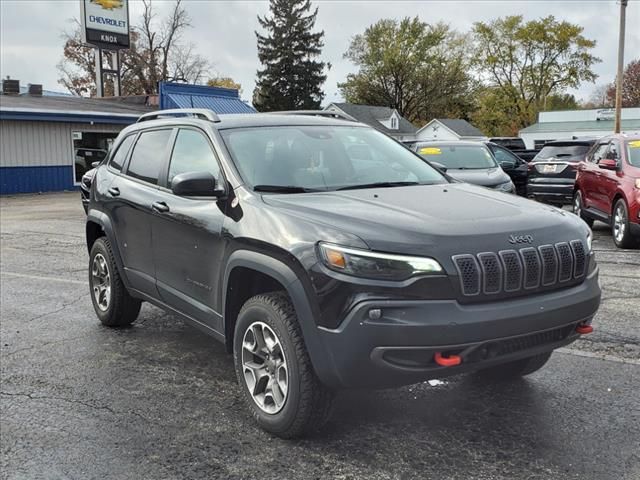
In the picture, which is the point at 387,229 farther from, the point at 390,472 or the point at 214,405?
the point at 214,405

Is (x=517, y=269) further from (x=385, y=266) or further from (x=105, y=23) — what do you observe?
(x=105, y=23)

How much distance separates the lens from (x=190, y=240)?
421cm

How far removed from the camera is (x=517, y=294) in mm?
3203

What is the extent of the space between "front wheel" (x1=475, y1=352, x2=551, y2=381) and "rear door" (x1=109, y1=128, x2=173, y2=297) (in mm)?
2460

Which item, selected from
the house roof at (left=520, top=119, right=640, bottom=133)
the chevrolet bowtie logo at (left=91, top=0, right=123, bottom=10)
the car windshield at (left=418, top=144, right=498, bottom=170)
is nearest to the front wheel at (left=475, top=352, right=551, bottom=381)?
the car windshield at (left=418, top=144, right=498, bottom=170)

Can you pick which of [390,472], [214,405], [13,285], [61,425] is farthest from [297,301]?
[13,285]

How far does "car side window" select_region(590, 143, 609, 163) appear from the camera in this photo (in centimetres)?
1072

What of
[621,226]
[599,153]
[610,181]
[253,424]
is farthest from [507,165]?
[253,424]

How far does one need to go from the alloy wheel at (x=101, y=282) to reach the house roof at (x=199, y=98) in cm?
2195

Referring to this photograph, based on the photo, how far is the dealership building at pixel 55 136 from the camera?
74.7ft

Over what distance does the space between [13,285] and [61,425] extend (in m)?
4.51

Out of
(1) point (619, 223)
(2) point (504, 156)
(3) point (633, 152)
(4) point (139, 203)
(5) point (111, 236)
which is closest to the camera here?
(4) point (139, 203)

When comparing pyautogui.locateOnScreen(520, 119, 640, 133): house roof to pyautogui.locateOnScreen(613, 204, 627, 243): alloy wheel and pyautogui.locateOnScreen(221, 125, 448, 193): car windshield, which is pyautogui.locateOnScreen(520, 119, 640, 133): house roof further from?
pyautogui.locateOnScreen(221, 125, 448, 193): car windshield

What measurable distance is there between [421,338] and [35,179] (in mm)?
23446
